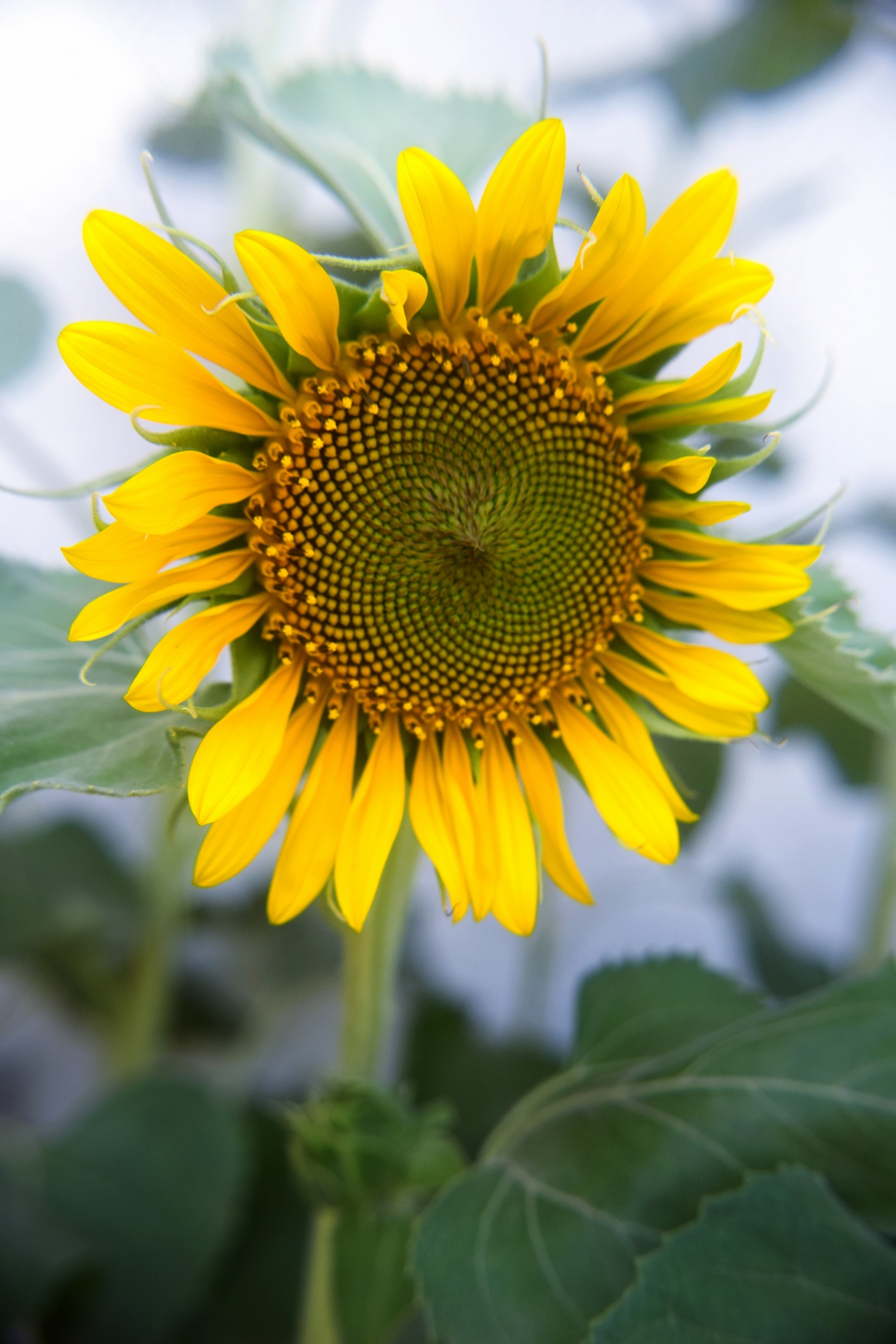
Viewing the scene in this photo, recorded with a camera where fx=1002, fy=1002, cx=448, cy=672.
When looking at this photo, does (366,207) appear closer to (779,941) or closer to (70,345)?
(70,345)

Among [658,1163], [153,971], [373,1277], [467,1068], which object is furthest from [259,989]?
[658,1163]

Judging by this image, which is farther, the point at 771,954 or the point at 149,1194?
the point at 771,954

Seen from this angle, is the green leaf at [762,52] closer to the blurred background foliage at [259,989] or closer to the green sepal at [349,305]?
the blurred background foliage at [259,989]

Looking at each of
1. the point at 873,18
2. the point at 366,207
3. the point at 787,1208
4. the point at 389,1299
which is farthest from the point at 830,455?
the point at 389,1299

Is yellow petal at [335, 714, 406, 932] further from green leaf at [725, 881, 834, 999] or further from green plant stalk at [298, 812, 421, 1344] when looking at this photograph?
green leaf at [725, 881, 834, 999]

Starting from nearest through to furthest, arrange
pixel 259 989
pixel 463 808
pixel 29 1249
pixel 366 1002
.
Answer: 1. pixel 463 808
2. pixel 366 1002
3. pixel 29 1249
4. pixel 259 989

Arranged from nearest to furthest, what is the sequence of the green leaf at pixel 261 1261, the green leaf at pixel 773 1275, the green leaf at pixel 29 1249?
1. the green leaf at pixel 773 1275
2. the green leaf at pixel 29 1249
3. the green leaf at pixel 261 1261

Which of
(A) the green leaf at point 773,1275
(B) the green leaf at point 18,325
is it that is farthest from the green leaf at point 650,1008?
(B) the green leaf at point 18,325

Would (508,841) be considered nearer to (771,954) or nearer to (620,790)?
(620,790)
